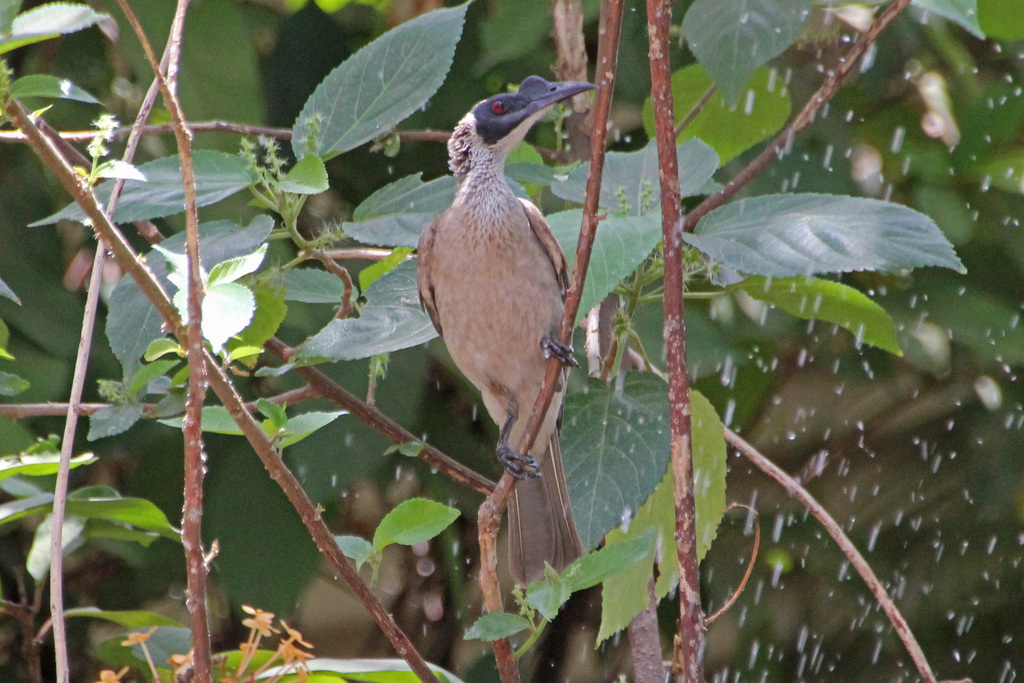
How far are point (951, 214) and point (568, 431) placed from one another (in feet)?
7.20

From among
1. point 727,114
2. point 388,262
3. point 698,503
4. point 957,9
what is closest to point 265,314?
point 388,262

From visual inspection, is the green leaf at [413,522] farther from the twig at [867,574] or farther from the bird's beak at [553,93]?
the bird's beak at [553,93]

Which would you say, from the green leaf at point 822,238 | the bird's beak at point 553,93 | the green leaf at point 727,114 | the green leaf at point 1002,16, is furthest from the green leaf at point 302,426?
the green leaf at point 1002,16

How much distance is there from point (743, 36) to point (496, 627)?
1.36m

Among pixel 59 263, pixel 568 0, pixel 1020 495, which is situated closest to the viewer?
pixel 568 0

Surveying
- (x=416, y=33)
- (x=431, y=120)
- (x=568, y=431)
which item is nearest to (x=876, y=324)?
(x=568, y=431)

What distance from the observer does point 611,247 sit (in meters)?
1.89

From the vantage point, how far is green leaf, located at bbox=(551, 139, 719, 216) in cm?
224

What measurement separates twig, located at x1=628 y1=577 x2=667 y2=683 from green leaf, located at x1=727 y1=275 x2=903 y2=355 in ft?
2.25

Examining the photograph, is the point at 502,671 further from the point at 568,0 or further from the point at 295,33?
the point at 295,33

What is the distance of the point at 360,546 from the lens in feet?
6.16

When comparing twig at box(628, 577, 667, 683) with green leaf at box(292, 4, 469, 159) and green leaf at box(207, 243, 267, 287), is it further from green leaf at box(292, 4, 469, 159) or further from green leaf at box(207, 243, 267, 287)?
green leaf at box(207, 243, 267, 287)

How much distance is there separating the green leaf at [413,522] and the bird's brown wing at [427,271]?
1.31 metres

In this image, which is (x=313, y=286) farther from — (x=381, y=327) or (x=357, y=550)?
(x=357, y=550)
